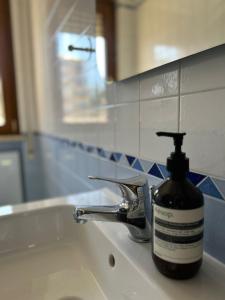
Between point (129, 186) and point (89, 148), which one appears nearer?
point (129, 186)

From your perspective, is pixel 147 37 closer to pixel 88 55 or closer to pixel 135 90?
pixel 135 90

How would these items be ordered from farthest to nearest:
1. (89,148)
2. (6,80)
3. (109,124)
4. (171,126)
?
(6,80), (89,148), (109,124), (171,126)

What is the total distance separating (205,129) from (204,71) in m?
0.09

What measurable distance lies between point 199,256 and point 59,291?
13.0 inches

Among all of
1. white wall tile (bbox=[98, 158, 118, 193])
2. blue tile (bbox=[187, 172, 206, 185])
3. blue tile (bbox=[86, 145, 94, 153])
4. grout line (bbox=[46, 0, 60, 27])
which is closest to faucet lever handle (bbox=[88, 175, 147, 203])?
blue tile (bbox=[187, 172, 206, 185])

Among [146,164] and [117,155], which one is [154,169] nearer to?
[146,164]

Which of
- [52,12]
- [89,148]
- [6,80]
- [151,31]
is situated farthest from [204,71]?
[6,80]

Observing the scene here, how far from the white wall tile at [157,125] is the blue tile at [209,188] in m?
0.10

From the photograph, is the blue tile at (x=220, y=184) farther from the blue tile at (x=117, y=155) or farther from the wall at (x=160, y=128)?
the blue tile at (x=117, y=155)

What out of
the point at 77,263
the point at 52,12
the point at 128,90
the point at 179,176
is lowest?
the point at 77,263

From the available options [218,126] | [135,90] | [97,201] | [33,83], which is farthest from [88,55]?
[33,83]

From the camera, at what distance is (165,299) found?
1.13 feet

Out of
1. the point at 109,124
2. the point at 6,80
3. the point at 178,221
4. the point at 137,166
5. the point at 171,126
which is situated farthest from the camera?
the point at 6,80

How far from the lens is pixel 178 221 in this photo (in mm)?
354
